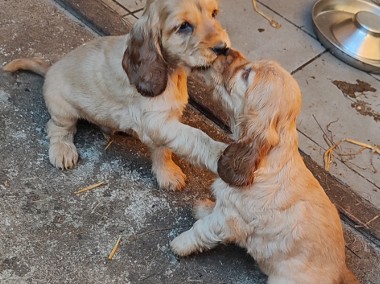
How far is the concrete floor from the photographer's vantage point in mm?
3897

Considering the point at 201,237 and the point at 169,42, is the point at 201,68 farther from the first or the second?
the point at 201,237

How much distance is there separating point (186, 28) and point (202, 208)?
128cm

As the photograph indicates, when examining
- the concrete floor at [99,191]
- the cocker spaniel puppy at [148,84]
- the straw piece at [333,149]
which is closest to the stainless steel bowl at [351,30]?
the concrete floor at [99,191]

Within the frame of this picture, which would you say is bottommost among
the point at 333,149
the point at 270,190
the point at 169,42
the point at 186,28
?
the point at 333,149

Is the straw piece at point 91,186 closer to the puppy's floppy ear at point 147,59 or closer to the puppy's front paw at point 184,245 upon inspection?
the puppy's front paw at point 184,245

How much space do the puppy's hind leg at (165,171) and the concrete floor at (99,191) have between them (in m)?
0.08

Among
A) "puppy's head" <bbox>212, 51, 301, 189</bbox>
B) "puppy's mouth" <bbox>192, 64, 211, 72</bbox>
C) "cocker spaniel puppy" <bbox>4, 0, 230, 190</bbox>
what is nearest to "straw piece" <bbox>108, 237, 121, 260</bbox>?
"cocker spaniel puppy" <bbox>4, 0, 230, 190</bbox>

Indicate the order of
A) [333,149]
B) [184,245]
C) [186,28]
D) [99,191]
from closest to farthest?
[186,28]
[184,245]
[99,191]
[333,149]

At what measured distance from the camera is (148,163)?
15.1 feet

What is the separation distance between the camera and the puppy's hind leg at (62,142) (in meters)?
4.33

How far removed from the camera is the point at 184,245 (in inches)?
153

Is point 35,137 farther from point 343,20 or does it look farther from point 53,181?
point 343,20

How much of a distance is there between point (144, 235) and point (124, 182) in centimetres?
49

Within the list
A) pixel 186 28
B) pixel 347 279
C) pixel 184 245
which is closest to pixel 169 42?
pixel 186 28
